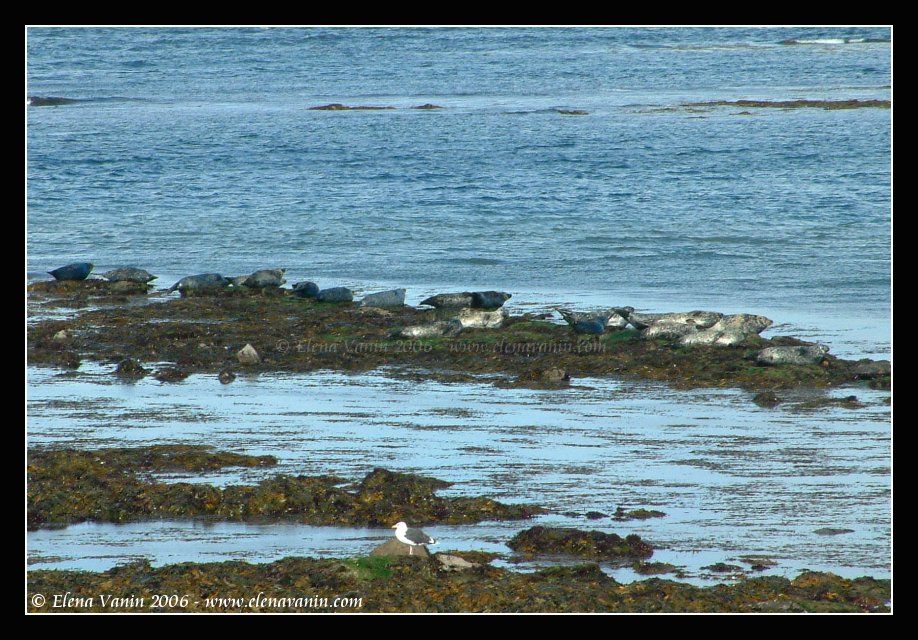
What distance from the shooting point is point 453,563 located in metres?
6.26

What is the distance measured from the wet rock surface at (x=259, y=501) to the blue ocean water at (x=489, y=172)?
21.7 ft

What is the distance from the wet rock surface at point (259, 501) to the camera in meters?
7.21

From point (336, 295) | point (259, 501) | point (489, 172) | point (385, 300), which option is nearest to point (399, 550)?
point (259, 501)

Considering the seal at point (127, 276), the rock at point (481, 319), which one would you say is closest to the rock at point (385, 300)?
the rock at point (481, 319)

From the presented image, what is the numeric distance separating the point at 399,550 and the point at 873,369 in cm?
600

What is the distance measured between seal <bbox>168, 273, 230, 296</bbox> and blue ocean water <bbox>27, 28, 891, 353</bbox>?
2.01m

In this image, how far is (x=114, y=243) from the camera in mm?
20594

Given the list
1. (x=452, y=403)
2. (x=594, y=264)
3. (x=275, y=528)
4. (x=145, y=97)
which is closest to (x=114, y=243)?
(x=594, y=264)

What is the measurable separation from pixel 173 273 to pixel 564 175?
11.5 metres

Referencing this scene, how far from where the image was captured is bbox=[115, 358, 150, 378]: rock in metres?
11.2

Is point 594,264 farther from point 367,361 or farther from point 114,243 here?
point 114,243

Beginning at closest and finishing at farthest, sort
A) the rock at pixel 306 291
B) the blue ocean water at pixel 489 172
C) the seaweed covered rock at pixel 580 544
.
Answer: the seaweed covered rock at pixel 580 544 < the rock at pixel 306 291 < the blue ocean water at pixel 489 172

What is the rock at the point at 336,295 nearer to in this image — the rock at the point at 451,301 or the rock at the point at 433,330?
the rock at the point at 451,301
